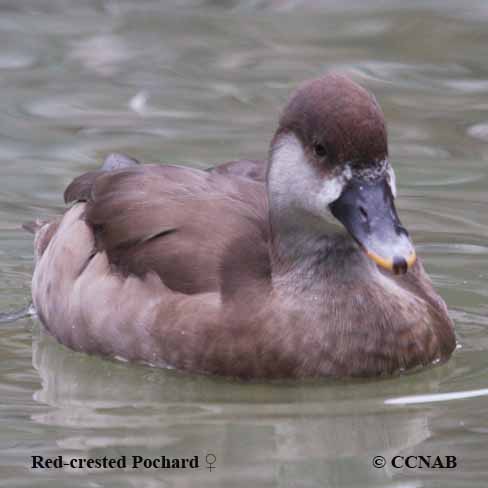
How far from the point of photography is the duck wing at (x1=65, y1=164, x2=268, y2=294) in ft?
22.3

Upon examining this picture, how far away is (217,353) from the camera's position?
21.6ft

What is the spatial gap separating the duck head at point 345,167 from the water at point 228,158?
69 centimetres

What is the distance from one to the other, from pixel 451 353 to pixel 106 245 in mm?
1587

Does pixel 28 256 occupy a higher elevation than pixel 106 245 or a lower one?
lower

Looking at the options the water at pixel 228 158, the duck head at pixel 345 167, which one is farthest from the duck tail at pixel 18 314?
the duck head at pixel 345 167

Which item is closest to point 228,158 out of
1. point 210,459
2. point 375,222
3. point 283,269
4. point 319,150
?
point 283,269

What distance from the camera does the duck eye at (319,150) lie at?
631cm

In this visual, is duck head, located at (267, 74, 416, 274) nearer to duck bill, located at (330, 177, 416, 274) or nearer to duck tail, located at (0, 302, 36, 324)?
duck bill, located at (330, 177, 416, 274)

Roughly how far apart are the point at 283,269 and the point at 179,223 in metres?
0.51

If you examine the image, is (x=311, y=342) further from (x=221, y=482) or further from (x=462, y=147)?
(x=462, y=147)

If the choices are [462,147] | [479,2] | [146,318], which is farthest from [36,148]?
[479,2]

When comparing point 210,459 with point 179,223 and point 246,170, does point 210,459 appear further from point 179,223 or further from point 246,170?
point 246,170

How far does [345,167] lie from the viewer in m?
Answer: 6.22

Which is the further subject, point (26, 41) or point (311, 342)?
point (26, 41)
